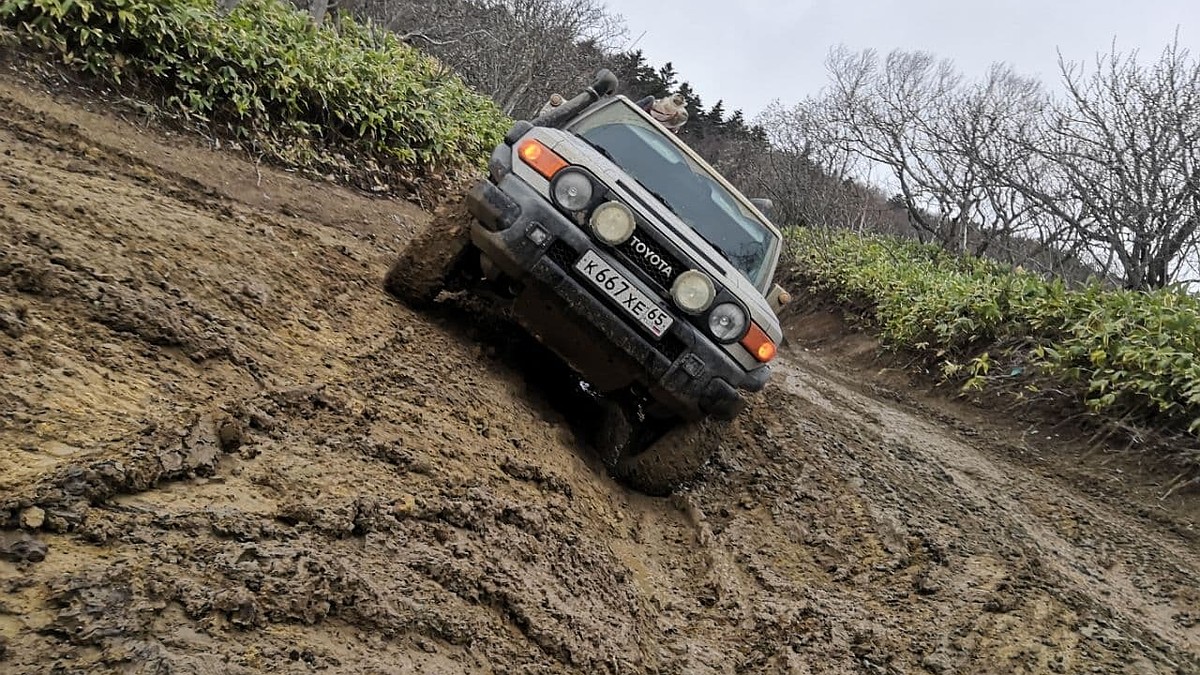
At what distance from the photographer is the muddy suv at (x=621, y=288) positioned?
9.84 feet

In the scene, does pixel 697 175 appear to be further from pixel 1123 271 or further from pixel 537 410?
pixel 1123 271

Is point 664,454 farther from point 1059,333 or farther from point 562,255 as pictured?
point 1059,333

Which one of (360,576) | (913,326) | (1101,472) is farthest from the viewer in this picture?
(913,326)

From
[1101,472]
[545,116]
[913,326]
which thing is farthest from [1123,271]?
[545,116]

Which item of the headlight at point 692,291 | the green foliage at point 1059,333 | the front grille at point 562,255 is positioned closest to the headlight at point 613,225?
the front grille at point 562,255

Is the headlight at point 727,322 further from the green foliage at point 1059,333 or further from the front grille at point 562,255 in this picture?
the green foliage at point 1059,333

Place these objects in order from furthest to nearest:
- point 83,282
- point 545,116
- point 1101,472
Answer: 1. point 1101,472
2. point 545,116
3. point 83,282

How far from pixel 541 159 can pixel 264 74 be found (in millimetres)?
3762

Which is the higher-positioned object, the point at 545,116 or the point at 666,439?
the point at 545,116

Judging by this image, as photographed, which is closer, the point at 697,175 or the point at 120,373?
the point at 120,373

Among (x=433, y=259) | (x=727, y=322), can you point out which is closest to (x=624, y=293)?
(x=727, y=322)

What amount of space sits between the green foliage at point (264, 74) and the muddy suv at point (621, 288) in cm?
295

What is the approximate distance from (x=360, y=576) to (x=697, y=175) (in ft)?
9.91

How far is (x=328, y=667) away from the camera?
1.39 meters
